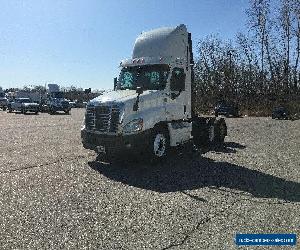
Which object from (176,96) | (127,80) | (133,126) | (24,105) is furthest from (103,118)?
(24,105)

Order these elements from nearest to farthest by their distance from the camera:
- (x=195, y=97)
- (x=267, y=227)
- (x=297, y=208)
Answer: (x=267, y=227) → (x=297, y=208) → (x=195, y=97)

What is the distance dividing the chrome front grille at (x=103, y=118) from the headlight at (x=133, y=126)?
0.30 meters

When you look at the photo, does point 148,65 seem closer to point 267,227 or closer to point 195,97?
point 195,97

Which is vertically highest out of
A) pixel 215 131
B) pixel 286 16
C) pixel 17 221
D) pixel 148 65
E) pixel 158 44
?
pixel 286 16

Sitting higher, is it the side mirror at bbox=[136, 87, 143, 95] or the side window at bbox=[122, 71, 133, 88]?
the side window at bbox=[122, 71, 133, 88]

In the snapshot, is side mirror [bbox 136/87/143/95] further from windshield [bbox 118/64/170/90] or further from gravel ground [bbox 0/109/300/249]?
gravel ground [bbox 0/109/300/249]

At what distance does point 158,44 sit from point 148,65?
38.4 inches

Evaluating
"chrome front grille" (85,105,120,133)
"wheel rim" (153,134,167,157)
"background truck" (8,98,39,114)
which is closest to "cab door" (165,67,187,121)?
"wheel rim" (153,134,167,157)

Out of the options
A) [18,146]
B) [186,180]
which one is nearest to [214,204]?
[186,180]

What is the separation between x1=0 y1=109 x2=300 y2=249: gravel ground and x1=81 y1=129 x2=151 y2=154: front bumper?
61cm

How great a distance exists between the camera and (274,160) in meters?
12.2

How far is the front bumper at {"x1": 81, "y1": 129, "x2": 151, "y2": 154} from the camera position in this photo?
10.3 metres

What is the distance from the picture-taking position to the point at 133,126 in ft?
34.3

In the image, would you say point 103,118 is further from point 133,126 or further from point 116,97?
point 133,126
